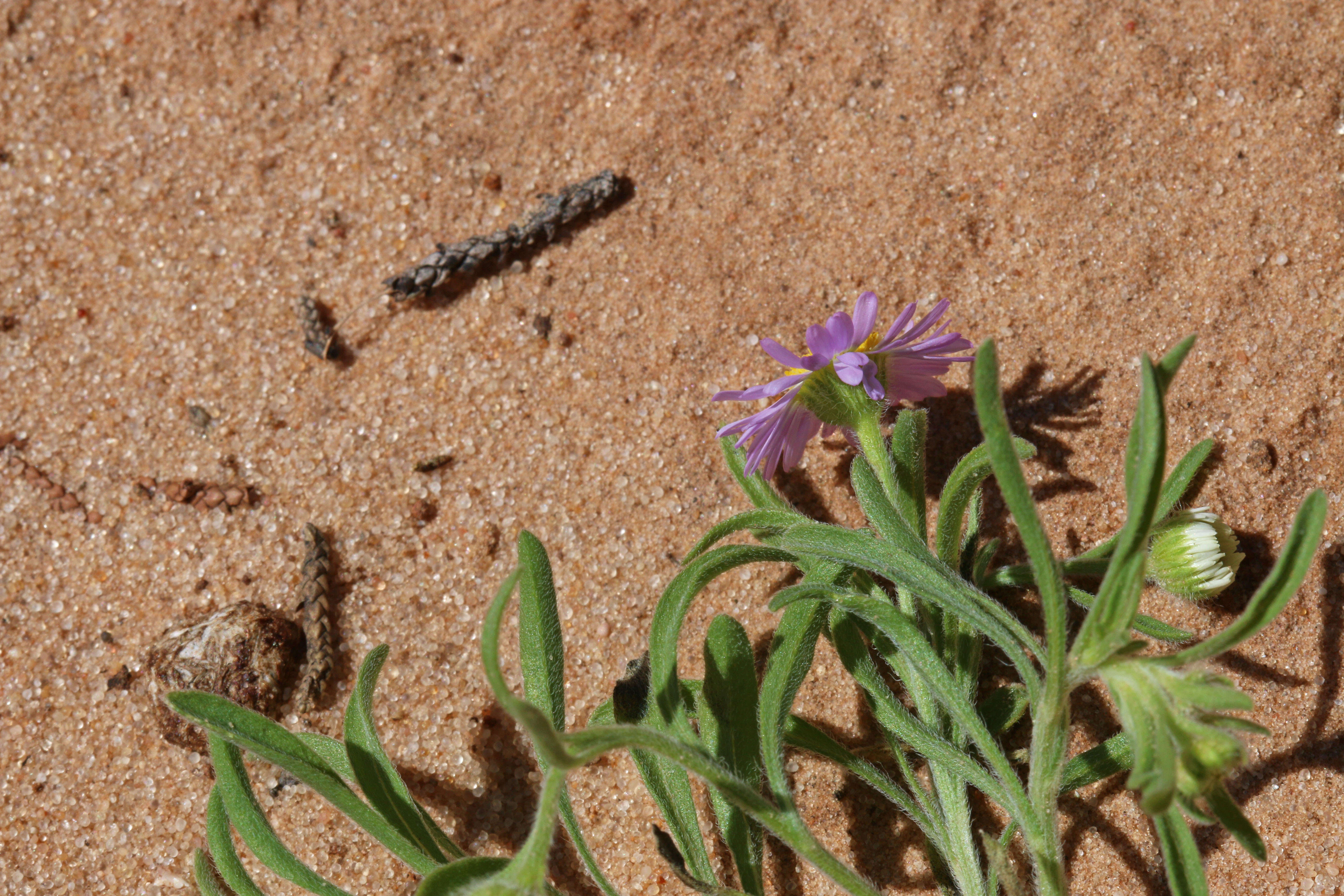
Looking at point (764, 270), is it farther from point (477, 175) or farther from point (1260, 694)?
point (1260, 694)

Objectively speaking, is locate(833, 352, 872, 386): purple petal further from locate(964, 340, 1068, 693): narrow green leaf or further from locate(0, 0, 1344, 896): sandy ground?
locate(0, 0, 1344, 896): sandy ground

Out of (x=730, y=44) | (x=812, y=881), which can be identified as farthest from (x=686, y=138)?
(x=812, y=881)

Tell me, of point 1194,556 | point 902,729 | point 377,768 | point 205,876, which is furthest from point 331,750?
point 1194,556

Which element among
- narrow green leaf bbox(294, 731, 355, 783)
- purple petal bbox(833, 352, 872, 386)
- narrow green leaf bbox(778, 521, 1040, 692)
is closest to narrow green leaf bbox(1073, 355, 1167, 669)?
narrow green leaf bbox(778, 521, 1040, 692)

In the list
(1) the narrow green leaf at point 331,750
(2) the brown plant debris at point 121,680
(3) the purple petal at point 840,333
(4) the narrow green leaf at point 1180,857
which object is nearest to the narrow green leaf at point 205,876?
(1) the narrow green leaf at point 331,750

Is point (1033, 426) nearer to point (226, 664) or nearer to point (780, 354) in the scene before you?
point (780, 354)

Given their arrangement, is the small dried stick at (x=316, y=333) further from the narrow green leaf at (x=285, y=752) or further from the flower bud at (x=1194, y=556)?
the flower bud at (x=1194, y=556)
